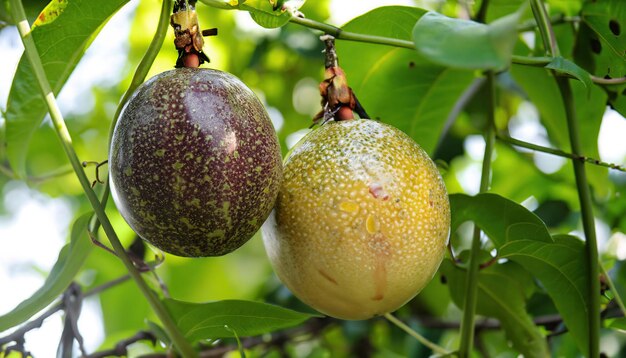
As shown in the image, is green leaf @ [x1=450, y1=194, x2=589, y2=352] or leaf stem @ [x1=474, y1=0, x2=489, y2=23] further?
leaf stem @ [x1=474, y1=0, x2=489, y2=23]

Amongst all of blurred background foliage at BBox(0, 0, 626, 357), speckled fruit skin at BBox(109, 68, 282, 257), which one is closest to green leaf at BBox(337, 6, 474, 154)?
blurred background foliage at BBox(0, 0, 626, 357)

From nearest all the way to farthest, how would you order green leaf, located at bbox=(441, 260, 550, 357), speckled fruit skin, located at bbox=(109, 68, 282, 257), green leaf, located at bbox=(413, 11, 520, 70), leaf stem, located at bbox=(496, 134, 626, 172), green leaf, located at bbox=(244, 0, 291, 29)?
green leaf, located at bbox=(413, 11, 520, 70)
speckled fruit skin, located at bbox=(109, 68, 282, 257)
green leaf, located at bbox=(244, 0, 291, 29)
leaf stem, located at bbox=(496, 134, 626, 172)
green leaf, located at bbox=(441, 260, 550, 357)

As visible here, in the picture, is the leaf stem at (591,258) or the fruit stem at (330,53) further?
the leaf stem at (591,258)

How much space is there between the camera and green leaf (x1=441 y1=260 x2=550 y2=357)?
1.43m

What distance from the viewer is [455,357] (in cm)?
128

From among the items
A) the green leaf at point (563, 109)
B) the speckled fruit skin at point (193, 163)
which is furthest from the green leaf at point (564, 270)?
→ the speckled fruit skin at point (193, 163)

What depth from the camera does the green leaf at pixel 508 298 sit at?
4.69 ft

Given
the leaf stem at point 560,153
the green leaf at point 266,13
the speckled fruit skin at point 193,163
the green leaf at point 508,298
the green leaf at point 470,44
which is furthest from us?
the green leaf at point 508,298

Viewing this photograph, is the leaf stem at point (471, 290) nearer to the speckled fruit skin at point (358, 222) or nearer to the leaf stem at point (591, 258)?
the leaf stem at point (591, 258)

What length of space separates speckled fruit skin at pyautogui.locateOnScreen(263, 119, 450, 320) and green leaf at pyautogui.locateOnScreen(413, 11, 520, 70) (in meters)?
0.24

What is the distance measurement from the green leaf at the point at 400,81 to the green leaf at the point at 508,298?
0.26 metres

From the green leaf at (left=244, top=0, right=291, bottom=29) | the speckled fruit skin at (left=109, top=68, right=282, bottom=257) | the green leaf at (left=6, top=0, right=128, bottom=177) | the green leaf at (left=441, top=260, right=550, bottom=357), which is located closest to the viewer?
the speckled fruit skin at (left=109, top=68, right=282, bottom=257)

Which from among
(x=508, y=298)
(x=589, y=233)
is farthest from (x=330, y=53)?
(x=508, y=298)

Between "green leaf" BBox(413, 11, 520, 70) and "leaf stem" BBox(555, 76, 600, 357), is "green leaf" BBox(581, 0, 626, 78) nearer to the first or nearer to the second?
"leaf stem" BBox(555, 76, 600, 357)
